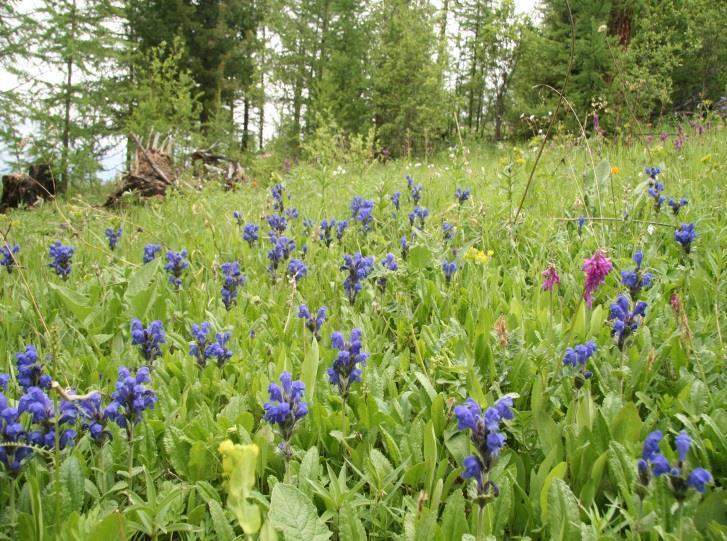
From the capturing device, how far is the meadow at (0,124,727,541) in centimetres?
133

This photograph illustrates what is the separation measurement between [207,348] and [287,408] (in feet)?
2.31

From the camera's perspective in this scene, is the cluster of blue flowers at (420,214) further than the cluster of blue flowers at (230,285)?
Yes

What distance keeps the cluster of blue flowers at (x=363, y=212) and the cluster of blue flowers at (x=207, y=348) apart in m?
1.85

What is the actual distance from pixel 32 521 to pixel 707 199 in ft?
13.5

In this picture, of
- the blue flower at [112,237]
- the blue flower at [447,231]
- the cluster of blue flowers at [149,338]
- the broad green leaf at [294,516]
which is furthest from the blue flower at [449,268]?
the blue flower at [112,237]

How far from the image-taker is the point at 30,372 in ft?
5.86

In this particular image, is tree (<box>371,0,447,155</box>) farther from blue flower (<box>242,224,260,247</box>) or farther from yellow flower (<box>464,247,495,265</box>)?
yellow flower (<box>464,247,495,265</box>)

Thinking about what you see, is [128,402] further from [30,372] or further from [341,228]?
[341,228]

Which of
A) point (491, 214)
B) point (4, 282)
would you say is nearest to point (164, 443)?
point (4, 282)

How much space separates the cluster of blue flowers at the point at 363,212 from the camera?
12.4 ft

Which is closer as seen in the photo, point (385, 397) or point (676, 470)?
point (676, 470)

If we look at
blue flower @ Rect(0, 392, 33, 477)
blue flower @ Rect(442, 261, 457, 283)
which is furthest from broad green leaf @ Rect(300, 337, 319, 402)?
blue flower @ Rect(442, 261, 457, 283)

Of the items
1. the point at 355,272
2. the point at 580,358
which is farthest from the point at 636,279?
the point at 355,272

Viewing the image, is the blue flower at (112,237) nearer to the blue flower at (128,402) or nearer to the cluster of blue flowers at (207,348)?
the cluster of blue flowers at (207,348)
